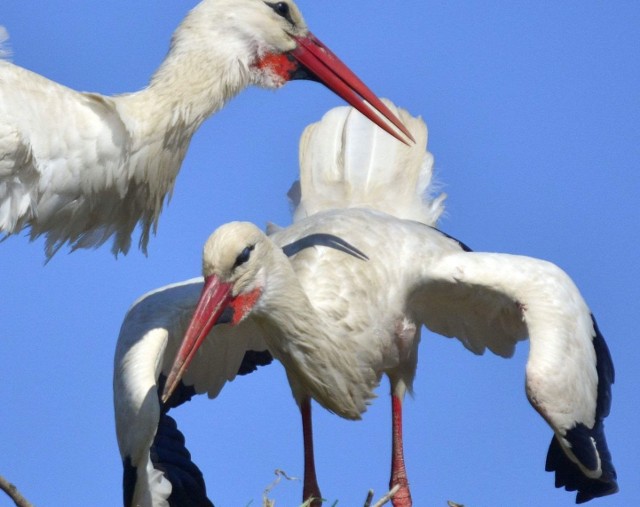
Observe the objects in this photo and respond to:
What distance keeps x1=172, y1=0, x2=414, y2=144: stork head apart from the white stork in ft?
1.71

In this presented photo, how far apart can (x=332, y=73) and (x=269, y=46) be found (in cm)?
30

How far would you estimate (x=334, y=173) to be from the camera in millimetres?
6887

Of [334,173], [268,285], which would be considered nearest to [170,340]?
[268,285]

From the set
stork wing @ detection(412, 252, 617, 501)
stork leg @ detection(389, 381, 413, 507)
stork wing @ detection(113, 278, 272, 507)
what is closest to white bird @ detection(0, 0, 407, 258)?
stork wing @ detection(113, 278, 272, 507)

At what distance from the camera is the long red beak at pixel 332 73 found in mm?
5852

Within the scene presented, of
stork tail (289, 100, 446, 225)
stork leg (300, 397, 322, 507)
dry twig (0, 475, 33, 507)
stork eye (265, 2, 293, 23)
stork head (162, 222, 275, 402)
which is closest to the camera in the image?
dry twig (0, 475, 33, 507)

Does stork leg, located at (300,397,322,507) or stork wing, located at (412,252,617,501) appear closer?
stork wing, located at (412,252,617,501)

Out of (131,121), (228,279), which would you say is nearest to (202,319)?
(228,279)

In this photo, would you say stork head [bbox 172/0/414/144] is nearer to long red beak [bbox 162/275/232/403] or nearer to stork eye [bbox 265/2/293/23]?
stork eye [bbox 265/2/293/23]

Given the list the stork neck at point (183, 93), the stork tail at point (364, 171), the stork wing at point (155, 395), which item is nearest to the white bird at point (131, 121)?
the stork neck at point (183, 93)

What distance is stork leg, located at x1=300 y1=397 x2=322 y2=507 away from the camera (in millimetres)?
6230

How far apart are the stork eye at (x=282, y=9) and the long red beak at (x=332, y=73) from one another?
3.6 inches

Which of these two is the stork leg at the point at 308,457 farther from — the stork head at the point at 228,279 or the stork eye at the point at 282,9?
the stork eye at the point at 282,9

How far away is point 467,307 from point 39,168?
72.6 inches
